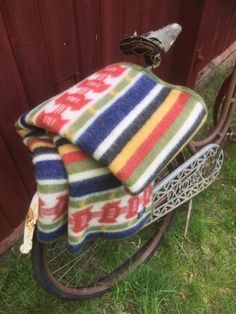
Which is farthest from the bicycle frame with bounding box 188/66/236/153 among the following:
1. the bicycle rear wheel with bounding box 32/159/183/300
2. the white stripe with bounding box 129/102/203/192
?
the white stripe with bounding box 129/102/203/192

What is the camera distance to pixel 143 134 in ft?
2.86

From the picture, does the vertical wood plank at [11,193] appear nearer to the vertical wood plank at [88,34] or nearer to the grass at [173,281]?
the grass at [173,281]

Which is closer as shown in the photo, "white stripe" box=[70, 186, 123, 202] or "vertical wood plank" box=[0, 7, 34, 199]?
"white stripe" box=[70, 186, 123, 202]

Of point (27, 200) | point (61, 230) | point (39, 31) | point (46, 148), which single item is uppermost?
point (39, 31)

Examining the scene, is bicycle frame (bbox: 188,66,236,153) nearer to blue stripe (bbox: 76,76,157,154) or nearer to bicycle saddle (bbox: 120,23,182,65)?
bicycle saddle (bbox: 120,23,182,65)

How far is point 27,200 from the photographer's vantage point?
5.43ft

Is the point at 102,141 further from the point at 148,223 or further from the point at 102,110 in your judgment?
the point at 148,223

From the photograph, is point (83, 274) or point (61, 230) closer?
point (61, 230)

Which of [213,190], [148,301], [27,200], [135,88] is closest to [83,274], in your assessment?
[148,301]

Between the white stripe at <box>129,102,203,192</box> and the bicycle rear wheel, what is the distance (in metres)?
0.75

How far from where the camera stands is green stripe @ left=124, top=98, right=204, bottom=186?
0.81 metres

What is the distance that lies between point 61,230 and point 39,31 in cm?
74

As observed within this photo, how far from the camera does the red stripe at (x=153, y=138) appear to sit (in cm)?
81

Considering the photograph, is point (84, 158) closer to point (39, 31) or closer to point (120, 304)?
point (39, 31)
